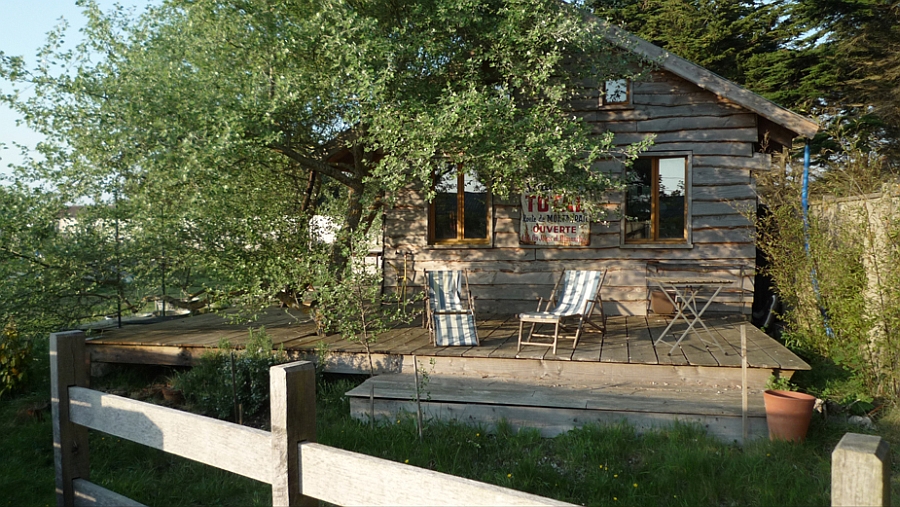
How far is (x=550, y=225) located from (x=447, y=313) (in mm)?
2695

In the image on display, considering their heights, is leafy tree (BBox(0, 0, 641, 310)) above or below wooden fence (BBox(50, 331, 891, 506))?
above

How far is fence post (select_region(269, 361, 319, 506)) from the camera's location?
1.98m

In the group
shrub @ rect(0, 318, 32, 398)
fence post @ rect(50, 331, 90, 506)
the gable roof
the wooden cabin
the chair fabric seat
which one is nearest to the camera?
fence post @ rect(50, 331, 90, 506)

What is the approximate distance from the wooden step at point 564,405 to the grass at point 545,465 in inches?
5.6

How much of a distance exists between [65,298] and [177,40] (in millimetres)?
3120

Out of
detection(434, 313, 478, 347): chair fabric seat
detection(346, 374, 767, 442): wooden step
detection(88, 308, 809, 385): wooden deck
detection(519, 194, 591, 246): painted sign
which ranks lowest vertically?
detection(346, 374, 767, 442): wooden step

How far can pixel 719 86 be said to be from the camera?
26.2 ft

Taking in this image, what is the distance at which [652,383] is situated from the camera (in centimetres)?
564

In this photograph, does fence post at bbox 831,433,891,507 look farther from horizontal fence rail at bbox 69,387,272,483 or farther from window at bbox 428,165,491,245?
window at bbox 428,165,491,245

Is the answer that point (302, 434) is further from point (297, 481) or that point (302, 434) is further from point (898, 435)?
point (898, 435)

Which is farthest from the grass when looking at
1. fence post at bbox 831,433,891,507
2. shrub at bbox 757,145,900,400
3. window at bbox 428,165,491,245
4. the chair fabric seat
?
window at bbox 428,165,491,245

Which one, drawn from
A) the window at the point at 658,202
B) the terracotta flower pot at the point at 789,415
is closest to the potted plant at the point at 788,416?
the terracotta flower pot at the point at 789,415

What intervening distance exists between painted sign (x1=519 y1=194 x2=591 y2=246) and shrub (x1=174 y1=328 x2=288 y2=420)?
400cm

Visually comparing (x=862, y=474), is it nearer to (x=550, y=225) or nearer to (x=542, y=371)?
(x=542, y=371)
